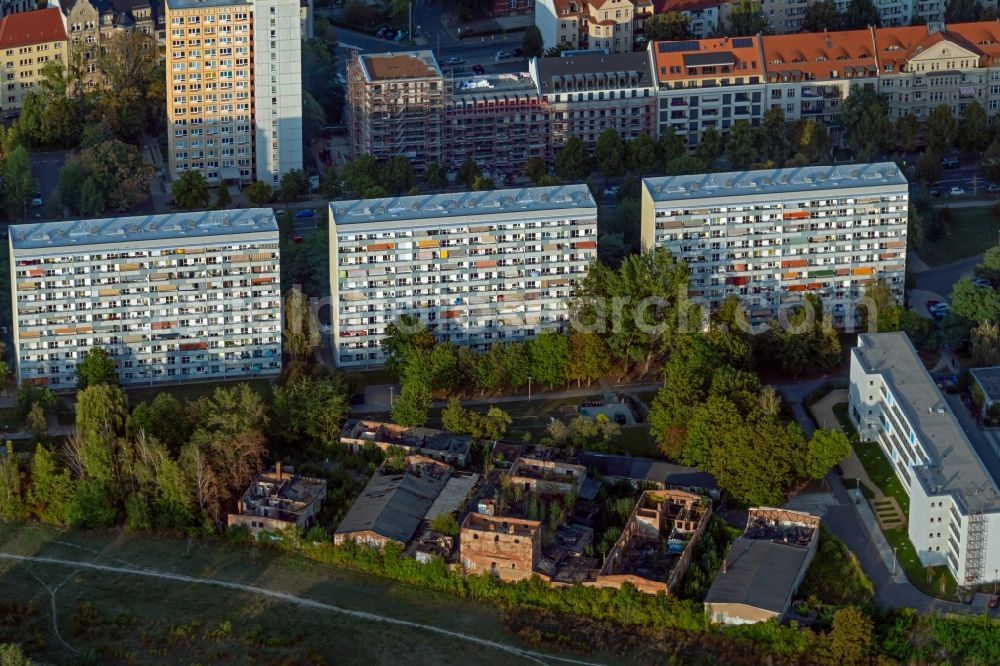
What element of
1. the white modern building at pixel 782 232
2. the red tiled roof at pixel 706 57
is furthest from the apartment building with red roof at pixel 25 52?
the white modern building at pixel 782 232

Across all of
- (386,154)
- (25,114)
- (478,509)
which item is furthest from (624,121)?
(478,509)

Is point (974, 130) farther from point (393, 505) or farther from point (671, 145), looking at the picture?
point (393, 505)

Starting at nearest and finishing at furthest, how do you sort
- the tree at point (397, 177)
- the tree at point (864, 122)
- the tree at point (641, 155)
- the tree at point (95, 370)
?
the tree at point (95, 370) < the tree at point (397, 177) < the tree at point (641, 155) < the tree at point (864, 122)

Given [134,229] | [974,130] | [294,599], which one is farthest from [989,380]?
[134,229]

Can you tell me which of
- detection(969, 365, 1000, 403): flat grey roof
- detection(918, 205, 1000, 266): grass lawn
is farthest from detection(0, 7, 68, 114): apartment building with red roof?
detection(969, 365, 1000, 403): flat grey roof

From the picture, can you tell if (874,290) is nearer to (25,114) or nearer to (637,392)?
(637,392)

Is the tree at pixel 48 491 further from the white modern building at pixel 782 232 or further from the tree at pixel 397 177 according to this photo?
the tree at pixel 397 177
